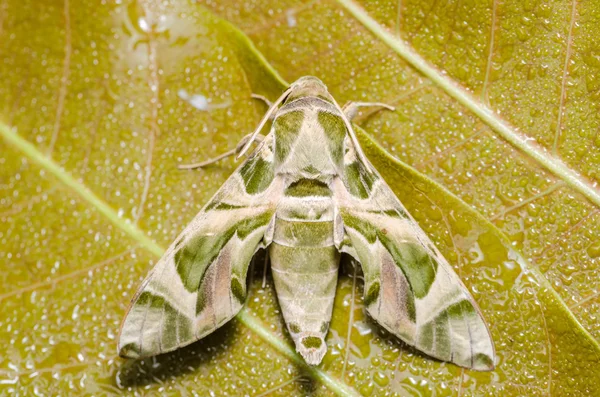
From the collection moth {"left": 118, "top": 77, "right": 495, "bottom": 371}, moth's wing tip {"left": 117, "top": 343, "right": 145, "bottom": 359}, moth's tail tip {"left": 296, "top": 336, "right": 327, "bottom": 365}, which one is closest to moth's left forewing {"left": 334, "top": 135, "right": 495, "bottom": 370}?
moth {"left": 118, "top": 77, "right": 495, "bottom": 371}

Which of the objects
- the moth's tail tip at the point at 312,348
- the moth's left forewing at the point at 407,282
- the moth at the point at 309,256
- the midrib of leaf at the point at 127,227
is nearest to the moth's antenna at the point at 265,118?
the moth at the point at 309,256

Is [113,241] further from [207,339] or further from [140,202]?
[207,339]

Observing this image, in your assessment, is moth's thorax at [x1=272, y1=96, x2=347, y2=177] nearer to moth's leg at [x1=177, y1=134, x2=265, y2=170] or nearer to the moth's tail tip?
moth's leg at [x1=177, y1=134, x2=265, y2=170]

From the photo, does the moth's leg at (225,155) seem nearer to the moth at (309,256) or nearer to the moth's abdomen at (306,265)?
the moth at (309,256)

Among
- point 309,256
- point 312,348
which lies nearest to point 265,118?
point 309,256

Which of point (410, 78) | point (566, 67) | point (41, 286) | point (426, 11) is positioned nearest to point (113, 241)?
point (41, 286)
